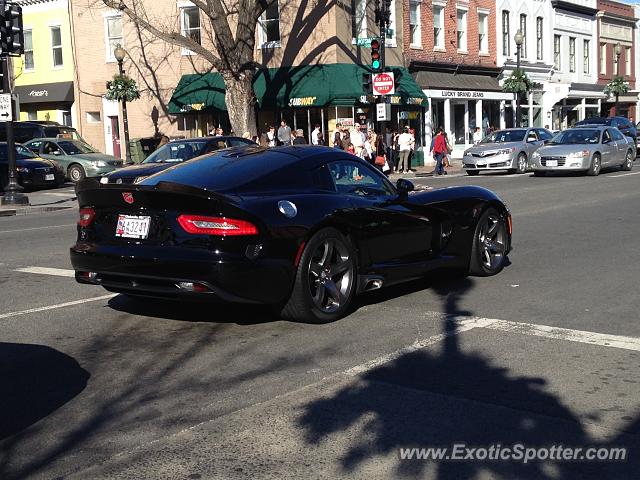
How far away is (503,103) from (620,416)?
A: 38.5 meters

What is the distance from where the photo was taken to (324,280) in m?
7.15

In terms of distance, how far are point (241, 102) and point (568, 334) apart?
23121 mm

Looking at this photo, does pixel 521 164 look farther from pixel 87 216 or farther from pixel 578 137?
pixel 87 216

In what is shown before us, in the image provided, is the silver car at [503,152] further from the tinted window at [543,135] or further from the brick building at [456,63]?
the brick building at [456,63]

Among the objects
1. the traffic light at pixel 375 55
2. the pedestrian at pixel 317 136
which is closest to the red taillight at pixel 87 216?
the traffic light at pixel 375 55

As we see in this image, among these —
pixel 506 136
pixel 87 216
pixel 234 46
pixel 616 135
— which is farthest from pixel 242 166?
pixel 506 136

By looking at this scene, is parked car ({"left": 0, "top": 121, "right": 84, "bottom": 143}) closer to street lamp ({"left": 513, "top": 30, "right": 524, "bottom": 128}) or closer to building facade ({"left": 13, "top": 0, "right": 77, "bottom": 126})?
building facade ({"left": 13, "top": 0, "right": 77, "bottom": 126})

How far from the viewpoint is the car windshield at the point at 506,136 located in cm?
3000

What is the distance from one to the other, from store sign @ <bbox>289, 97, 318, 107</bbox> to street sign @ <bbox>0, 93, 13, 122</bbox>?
1406 cm

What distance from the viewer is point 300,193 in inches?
283

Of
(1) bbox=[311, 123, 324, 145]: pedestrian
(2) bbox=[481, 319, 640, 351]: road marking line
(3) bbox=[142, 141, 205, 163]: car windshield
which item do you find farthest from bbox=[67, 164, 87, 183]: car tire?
(2) bbox=[481, 319, 640, 351]: road marking line

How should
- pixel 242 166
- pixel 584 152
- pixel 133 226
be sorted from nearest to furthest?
1. pixel 133 226
2. pixel 242 166
3. pixel 584 152

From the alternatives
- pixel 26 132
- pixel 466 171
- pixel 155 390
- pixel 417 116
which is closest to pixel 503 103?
pixel 417 116

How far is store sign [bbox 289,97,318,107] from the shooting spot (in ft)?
106
